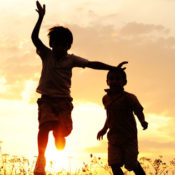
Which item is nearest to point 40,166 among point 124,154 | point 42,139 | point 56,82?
point 42,139

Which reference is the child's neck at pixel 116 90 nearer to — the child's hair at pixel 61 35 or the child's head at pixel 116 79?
the child's head at pixel 116 79

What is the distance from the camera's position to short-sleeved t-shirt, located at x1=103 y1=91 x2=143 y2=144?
7.66 meters

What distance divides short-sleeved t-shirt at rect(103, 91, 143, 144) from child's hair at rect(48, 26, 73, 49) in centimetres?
158

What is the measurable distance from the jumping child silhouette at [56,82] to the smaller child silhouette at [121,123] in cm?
111

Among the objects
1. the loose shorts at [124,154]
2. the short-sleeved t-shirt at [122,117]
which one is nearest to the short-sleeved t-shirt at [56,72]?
the short-sleeved t-shirt at [122,117]

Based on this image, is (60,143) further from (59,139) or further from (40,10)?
(40,10)

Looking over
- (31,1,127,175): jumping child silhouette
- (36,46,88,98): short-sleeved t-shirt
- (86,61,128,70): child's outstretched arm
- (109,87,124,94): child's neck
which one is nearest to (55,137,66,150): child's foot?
(31,1,127,175): jumping child silhouette

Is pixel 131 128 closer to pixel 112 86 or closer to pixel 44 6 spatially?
pixel 112 86

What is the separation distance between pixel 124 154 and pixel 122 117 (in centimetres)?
69

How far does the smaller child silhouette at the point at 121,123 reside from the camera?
7512mm

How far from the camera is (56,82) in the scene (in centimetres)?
670

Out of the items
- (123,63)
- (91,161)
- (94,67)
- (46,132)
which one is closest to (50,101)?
(46,132)

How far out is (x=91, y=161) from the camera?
10.0 m

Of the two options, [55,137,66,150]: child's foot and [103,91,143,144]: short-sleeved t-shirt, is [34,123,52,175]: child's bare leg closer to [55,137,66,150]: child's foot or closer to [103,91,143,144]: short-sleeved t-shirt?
[55,137,66,150]: child's foot
